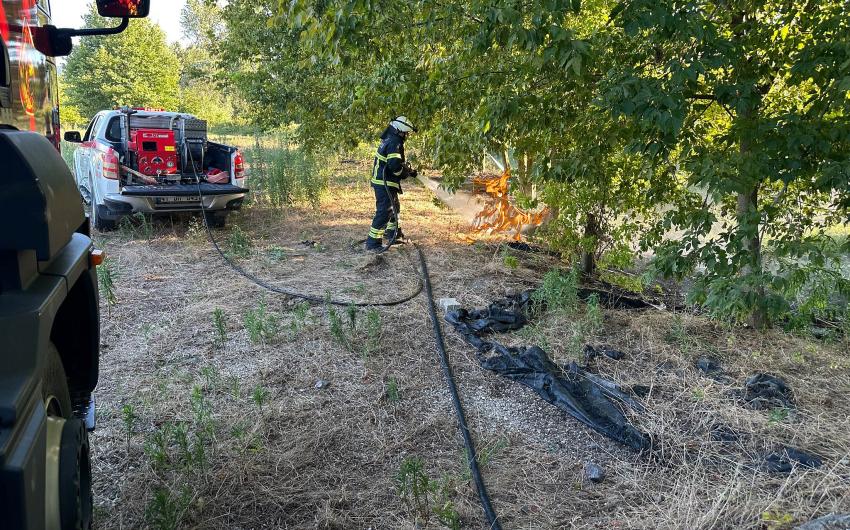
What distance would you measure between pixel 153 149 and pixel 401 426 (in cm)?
728

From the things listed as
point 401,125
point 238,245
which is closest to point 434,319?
point 401,125

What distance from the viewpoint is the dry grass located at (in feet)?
9.45

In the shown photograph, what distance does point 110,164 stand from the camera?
797 cm

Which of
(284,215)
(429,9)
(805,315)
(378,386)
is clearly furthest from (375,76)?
(284,215)

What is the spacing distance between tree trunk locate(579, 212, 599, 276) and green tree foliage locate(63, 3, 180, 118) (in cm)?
2613

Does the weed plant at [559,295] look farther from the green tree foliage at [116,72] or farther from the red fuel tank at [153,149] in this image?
the green tree foliage at [116,72]

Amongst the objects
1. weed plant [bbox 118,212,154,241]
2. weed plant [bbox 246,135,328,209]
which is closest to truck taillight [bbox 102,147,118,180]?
weed plant [bbox 118,212,154,241]

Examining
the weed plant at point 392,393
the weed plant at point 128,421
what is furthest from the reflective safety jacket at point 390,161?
the weed plant at point 128,421

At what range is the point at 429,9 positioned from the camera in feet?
15.0

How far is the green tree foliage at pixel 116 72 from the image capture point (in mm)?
27891

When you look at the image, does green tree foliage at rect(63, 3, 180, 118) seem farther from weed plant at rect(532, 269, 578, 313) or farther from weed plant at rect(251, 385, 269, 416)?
weed plant at rect(251, 385, 269, 416)

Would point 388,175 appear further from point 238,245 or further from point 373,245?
point 238,245

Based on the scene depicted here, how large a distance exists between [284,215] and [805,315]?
8110 mm

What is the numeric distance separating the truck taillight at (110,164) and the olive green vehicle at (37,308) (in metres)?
6.05
